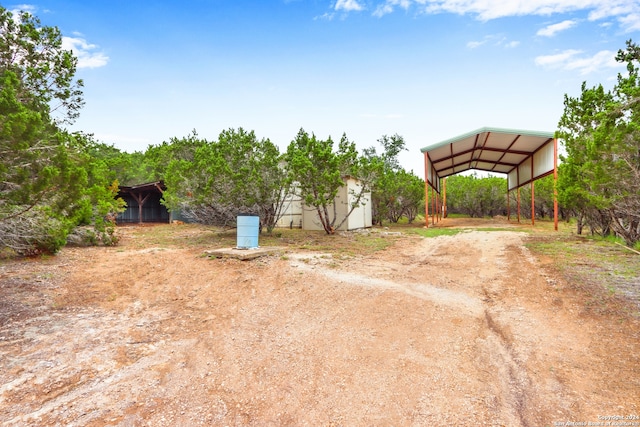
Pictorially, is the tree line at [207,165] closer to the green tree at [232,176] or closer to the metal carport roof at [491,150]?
the green tree at [232,176]

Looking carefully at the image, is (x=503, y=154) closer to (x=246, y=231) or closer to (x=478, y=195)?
(x=478, y=195)

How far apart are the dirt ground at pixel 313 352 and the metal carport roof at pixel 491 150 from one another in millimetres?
11295

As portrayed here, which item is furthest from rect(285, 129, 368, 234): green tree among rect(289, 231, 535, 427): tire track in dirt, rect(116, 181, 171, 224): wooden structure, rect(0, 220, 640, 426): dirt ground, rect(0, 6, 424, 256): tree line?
rect(116, 181, 171, 224): wooden structure

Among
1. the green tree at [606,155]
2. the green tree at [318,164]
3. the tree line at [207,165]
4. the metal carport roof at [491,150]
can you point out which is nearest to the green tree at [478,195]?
the metal carport roof at [491,150]

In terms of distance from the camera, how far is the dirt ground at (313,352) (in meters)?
2.35

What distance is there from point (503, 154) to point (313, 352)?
20568mm

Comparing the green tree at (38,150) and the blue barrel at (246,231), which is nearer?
the green tree at (38,150)

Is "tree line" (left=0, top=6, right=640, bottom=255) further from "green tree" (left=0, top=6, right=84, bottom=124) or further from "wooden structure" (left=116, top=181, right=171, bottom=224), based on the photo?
"wooden structure" (left=116, top=181, right=171, bottom=224)

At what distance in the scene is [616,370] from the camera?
109 inches

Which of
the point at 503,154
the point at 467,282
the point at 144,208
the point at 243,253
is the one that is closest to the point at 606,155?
the point at 467,282

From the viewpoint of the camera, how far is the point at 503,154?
1969 centimetres

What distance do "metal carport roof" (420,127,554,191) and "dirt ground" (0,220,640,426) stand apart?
37.1 ft

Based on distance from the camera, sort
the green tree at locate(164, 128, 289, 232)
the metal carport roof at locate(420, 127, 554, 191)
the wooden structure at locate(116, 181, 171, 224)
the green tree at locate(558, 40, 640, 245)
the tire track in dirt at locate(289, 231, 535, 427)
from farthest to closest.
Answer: the wooden structure at locate(116, 181, 171, 224), the metal carport roof at locate(420, 127, 554, 191), the green tree at locate(164, 128, 289, 232), the green tree at locate(558, 40, 640, 245), the tire track in dirt at locate(289, 231, 535, 427)

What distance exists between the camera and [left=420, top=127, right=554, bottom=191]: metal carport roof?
15.2 meters
